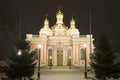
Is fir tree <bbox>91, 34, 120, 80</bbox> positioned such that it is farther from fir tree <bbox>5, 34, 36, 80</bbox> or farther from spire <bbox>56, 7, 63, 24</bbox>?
spire <bbox>56, 7, 63, 24</bbox>

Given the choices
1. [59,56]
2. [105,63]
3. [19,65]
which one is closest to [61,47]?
[59,56]

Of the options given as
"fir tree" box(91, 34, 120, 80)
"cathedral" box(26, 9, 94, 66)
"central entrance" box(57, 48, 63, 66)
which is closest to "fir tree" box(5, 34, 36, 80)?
"fir tree" box(91, 34, 120, 80)

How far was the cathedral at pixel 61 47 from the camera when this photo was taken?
5816 cm

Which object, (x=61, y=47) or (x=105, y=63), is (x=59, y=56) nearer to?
(x=61, y=47)

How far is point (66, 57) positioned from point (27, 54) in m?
31.8

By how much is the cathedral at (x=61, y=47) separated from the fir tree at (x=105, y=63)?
1156 inches

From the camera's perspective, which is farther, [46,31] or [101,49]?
[46,31]

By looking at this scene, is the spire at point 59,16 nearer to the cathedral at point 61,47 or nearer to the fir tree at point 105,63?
the cathedral at point 61,47

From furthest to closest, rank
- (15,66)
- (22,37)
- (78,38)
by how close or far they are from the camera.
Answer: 1. (78,38)
2. (22,37)
3. (15,66)

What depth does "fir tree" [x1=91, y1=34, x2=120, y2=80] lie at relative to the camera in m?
27.6

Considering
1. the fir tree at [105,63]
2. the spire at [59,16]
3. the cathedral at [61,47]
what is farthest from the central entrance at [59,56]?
the fir tree at [105,63]

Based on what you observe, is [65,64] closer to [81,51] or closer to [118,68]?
[81,51]

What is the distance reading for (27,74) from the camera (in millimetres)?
27172

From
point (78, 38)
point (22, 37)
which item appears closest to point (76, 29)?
point (78, 38)
